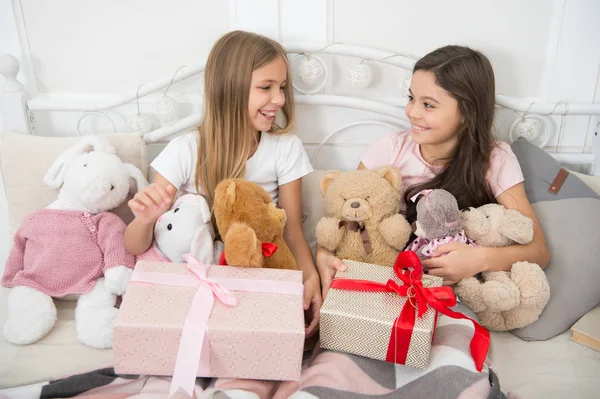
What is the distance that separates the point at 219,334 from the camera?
3.31ft

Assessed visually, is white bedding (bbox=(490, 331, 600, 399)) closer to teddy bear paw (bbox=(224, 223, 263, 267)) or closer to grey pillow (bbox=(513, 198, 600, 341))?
grey pillow (bbox=(513, 198, 600, 341))

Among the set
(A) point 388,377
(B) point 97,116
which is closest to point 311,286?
(A) point 388,377

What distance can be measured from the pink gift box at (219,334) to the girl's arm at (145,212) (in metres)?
0.24

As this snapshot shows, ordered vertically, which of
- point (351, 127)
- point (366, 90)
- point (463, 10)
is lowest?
point (351, 127)

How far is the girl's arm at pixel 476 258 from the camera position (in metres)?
1.29

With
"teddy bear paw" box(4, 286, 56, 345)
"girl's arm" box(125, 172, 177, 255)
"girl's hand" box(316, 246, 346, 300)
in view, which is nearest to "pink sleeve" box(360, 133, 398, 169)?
"girl's hand" box(316, 246, 346, 300)

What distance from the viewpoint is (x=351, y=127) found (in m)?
1.70

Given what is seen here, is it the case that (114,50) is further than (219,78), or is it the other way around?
(114,50)

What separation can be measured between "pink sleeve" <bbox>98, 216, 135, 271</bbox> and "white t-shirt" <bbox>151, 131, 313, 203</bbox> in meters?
0.20

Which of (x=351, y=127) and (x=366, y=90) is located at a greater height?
(x=366, y=90)

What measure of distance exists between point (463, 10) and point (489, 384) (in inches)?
45.5

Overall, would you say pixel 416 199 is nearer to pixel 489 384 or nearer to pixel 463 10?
pixel 489 384

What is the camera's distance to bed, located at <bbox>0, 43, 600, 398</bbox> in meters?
1.08

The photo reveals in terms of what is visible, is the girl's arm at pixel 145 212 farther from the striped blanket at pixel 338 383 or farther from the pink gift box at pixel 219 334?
the striped blanket at pixel 338 383
